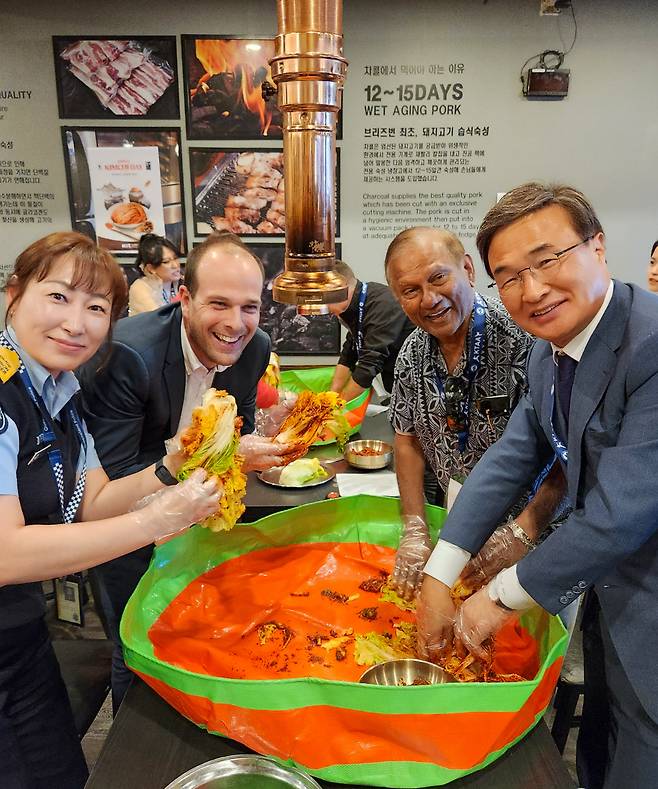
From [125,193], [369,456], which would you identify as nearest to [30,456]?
[369,456]

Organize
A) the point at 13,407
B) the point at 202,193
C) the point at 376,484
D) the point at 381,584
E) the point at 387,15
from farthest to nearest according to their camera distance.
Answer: the point at 202,193, the point at 387,15, the point at 376,484, the point at 381,584, the point at 13,407

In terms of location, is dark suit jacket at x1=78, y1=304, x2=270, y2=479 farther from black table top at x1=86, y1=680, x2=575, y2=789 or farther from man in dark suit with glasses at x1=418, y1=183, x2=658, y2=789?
man in dark suit with glasses at x1=418, y1=183, x2=658, y2=789

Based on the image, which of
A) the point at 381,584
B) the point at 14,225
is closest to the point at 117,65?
the point at 14,225

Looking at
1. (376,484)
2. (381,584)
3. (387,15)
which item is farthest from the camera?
(387,15)

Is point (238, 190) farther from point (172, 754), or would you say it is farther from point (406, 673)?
point (172, 754)

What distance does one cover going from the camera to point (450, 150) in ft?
14.4

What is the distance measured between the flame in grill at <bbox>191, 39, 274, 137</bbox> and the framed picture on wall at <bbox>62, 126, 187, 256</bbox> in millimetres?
512

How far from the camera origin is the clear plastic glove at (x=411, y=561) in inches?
69.1

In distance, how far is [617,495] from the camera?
1.16 m

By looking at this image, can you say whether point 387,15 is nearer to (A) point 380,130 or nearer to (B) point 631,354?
(A) point 380,130

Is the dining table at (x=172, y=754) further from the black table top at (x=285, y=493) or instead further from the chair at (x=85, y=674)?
the black table top at (x=285, y=493)

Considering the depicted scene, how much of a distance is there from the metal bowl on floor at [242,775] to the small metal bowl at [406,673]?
1.14ft

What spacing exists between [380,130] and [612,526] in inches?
152

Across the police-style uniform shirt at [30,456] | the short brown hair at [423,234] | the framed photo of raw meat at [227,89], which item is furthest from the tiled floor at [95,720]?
the framed photo of raw meat at [227,89]
